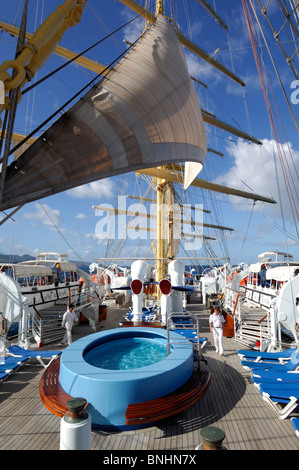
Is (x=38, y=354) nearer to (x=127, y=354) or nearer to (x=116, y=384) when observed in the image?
(x=127, y=354)

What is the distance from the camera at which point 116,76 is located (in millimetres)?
6250

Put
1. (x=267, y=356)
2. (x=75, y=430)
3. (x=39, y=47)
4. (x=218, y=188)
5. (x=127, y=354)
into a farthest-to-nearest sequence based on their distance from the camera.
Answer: (x=218, y=188) → (x=127, y=354) → (x=267, y=356) → (x=39, y=47) → (x=75, y=430)

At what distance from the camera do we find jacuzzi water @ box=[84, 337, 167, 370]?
693cm

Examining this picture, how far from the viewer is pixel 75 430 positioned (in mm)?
2664

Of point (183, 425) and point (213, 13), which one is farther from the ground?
point (213, 13)

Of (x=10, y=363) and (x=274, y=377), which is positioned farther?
(x=10, y=363)

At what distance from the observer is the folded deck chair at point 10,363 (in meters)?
6.31

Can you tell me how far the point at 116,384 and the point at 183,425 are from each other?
4.53ft

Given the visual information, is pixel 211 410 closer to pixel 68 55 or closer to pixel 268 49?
pixel 268 49

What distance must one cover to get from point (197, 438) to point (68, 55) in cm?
2227

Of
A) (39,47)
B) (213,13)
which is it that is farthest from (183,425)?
(213,13)

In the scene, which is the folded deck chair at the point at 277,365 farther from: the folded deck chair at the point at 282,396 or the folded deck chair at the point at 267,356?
the folded deck chair at the point at 282,396

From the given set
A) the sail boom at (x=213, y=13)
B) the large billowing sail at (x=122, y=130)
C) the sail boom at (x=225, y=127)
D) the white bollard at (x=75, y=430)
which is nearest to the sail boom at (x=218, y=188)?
the sail boom at (x=225, y=127)
